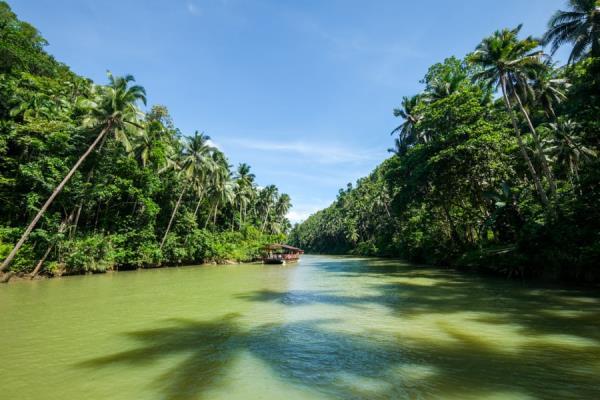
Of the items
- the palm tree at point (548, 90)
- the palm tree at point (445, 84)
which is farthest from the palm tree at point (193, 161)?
the palm tree at point (548, 90)

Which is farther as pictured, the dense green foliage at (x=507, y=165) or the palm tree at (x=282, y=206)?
the palm tree at (x=282, y=206)

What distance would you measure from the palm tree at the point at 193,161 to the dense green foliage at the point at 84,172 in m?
0.12

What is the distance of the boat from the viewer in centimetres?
3741

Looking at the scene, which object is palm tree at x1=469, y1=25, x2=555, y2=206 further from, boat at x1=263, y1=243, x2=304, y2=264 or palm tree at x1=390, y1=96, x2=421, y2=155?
boat at x1=263, y1=243, x2=304, y2=264

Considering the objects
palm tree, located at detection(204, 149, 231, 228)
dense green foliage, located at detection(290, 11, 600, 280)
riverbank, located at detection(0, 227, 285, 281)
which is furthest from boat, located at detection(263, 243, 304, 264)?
dense green foliage, located at detection(290, 11, 600, 280)

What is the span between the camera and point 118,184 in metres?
27.0

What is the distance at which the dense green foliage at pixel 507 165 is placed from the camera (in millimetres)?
15336

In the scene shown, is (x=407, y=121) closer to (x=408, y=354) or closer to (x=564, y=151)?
(x=564, y=151)

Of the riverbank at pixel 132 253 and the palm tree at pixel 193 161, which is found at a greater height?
the palm tree at pixel 193 161

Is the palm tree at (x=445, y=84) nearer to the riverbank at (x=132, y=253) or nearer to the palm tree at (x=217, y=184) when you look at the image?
the palm tree at (x=217, y=184)

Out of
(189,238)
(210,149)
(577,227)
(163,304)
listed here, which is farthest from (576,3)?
(189,238)

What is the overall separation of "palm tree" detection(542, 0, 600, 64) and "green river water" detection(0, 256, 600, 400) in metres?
14.3

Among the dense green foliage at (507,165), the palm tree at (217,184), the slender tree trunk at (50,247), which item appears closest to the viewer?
the dense green foliage at (507,165)

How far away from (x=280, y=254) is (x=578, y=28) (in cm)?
3492
